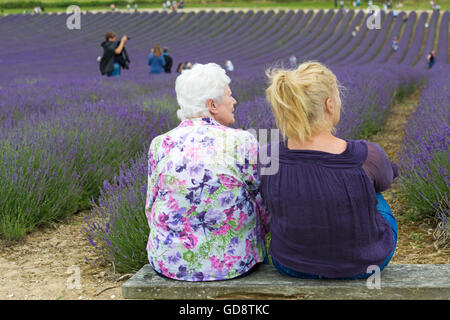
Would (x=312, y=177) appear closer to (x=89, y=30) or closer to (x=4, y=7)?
(x=89, y=30)

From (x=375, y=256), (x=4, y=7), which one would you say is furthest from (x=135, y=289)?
(x=4, y=7)

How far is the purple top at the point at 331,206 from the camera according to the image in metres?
2.00

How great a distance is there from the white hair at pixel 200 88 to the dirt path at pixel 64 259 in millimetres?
945

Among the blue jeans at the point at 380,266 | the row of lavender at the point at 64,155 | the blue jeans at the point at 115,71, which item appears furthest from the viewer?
the blue jeans at the point at 115,71

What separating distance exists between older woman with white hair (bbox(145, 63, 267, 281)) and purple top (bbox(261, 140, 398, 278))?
0.46ft

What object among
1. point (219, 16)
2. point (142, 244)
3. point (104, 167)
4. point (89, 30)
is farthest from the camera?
point (219, 16)

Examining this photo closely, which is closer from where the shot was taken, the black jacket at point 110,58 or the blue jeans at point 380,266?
the blue jeans at point 380,266

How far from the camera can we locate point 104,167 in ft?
14.0

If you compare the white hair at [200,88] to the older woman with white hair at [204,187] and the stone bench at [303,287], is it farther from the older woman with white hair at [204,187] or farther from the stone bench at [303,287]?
the stone bench at [303,287]

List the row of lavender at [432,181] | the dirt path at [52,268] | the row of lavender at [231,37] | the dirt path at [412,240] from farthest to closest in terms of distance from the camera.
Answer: the row of lavender at [231,37], the row of lavender at [432,181], the dirt path at [412,240], the dirt path at [52,268]

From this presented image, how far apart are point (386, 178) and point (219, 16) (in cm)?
3696

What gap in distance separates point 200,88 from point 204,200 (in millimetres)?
411

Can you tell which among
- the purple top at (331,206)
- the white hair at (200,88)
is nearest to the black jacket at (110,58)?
the white hair at (200,88)

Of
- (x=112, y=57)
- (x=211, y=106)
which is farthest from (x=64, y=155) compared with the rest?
(x=112, y=57)
